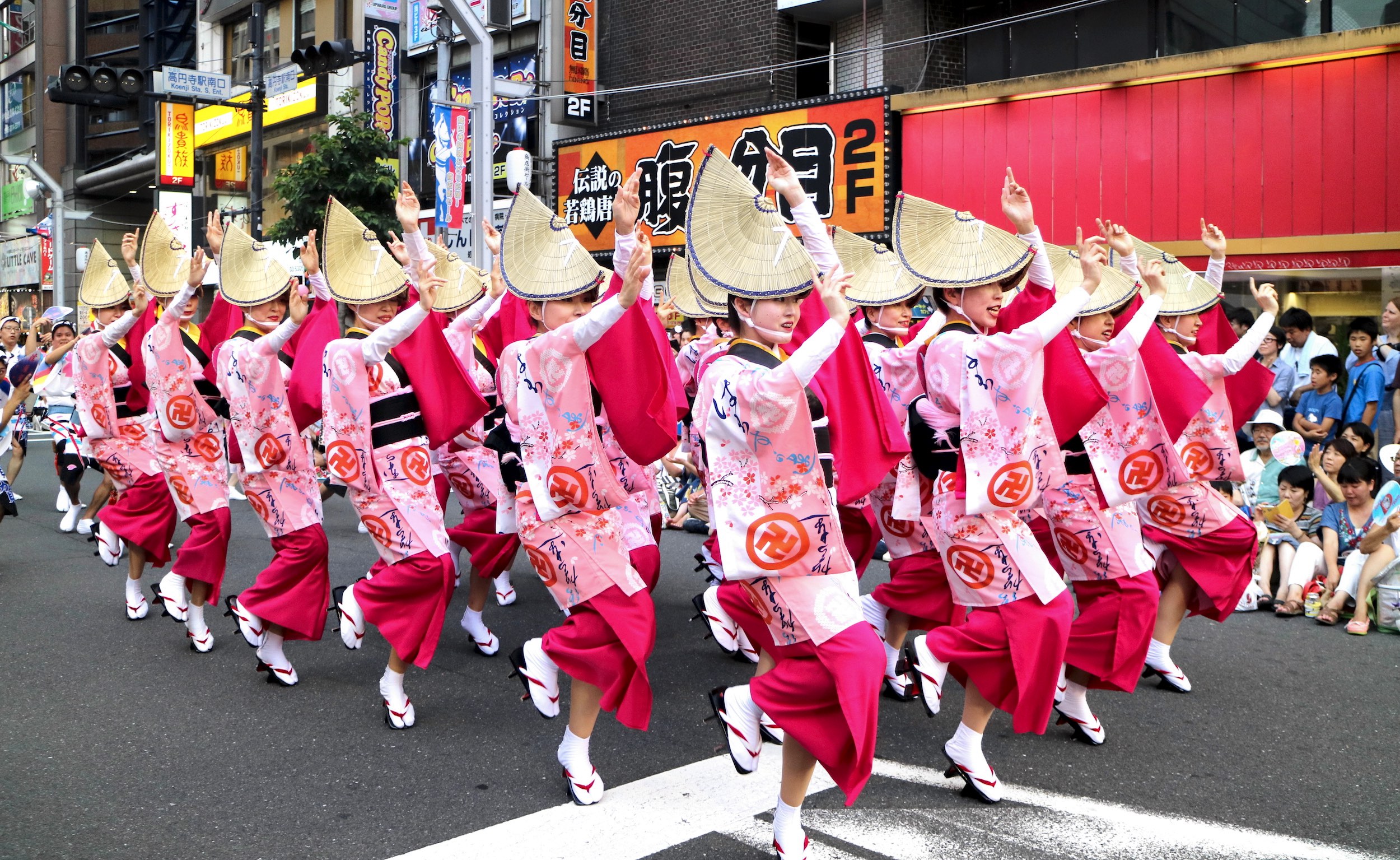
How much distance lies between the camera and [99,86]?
1373 cm

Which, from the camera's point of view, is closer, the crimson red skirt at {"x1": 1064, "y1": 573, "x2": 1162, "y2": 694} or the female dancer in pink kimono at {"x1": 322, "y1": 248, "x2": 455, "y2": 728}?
the crimson red skirt at {"x1": 1064, "y1": 573, "x2": 1162, "y2": 694}

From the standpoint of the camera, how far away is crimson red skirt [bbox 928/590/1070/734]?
3.97 metres

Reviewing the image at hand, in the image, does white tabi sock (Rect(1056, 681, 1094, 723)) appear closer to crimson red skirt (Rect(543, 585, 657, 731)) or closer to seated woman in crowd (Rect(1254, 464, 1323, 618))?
crimson red skirt (Rect(543, 585, 657, 731))

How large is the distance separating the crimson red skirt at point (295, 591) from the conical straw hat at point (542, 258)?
1.80 meters

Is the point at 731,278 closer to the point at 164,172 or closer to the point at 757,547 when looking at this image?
the point at 757,547

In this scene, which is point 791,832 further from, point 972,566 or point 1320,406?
point 1320,406

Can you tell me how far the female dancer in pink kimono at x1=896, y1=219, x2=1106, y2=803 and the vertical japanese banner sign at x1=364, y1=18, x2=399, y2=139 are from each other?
15.0 m

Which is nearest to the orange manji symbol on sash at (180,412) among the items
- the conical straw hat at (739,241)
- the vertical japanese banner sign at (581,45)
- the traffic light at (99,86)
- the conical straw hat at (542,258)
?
the conical straw hat at (542,258)

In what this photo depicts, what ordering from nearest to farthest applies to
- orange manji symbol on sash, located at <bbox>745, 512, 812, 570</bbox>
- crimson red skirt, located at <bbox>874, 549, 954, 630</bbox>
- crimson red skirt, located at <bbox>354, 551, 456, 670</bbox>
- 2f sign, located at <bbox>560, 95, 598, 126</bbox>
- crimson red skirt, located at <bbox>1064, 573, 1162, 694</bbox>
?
orange manji symbol on sash, located at <bbox>745, 512, 812, 570</bbox>, crimson red skirt, located at <bbox>1064, 573, 1162, 694</bbox>, crimson red skirt, located at <bbox>354, 551, 456, 670</bbox>, crimson red skirt, located at <bbox>874, 549, 954, 630</bbox>, 2f sign, located at <bbox>560, 95, 598, 126</bbox>

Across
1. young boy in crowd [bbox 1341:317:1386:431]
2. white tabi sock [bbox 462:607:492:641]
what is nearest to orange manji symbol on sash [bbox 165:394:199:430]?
white tabi sock [bbox 462:607:492:641]

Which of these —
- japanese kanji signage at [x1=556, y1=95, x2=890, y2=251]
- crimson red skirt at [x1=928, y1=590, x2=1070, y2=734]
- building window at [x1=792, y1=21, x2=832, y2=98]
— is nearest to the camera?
crimson red skirt at [x1=928, y1=590, x2=1070, y2=734]

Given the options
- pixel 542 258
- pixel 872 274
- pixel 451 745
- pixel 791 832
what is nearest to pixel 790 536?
pixel 791 832

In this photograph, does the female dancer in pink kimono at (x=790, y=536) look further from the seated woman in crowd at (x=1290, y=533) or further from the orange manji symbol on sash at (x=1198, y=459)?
the seated woman in crowd at (x=1290, y=533)

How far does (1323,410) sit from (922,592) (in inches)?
191
